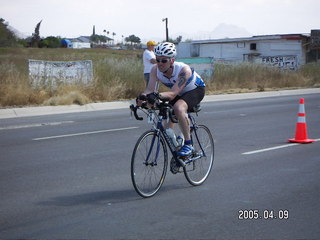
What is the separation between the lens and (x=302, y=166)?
8.19 metres

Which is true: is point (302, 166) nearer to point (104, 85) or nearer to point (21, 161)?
point (21, 161)

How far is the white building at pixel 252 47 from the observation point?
150 ft

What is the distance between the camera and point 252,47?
1921 inches

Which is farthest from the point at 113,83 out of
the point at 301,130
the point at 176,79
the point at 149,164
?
the point at 149,164

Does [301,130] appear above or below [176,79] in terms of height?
below

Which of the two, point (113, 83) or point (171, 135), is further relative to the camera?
point (113, 83)

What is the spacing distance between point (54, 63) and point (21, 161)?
11005mm

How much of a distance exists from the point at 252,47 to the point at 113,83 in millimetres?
30825

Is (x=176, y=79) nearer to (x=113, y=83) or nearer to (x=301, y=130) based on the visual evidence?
(x=301, y=130)

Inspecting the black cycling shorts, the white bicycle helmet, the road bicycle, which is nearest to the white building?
the black cycling shorts

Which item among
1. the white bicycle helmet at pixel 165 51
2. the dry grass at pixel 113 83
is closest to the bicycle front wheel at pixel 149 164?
the white bicycle helmet at pixel 165 51

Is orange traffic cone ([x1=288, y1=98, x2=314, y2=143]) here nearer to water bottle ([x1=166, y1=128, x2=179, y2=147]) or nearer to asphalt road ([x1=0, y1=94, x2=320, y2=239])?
asphalt road ([x1=0, y1=94, x2=320, y2=239])

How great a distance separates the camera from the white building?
45688mm

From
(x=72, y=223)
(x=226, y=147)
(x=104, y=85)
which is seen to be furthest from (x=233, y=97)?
(x=72, y=223)
